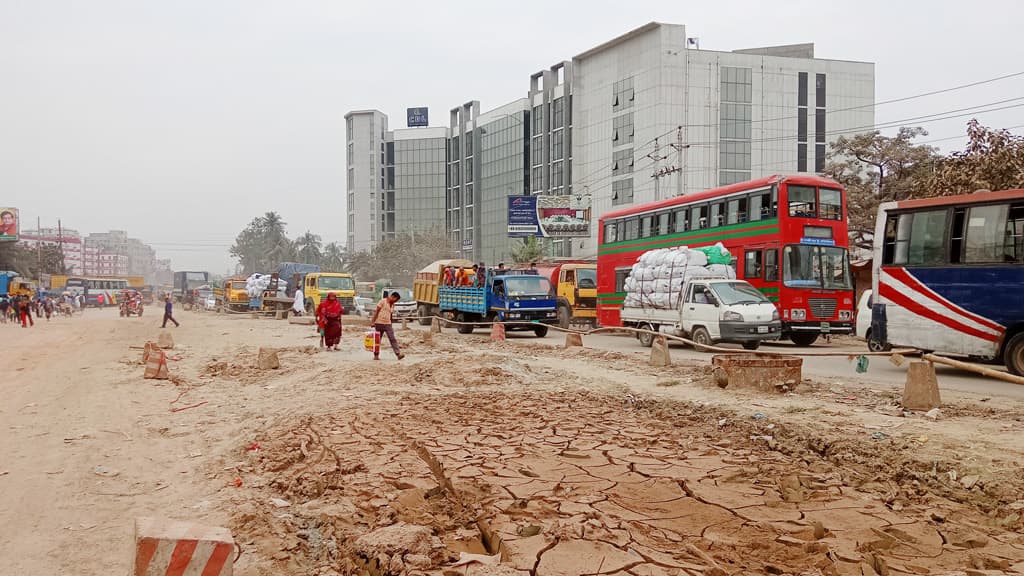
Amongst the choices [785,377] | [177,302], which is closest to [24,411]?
[785,377]

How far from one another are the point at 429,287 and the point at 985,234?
20.8 metres

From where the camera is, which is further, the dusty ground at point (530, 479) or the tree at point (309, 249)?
the tree at point (309, 249)

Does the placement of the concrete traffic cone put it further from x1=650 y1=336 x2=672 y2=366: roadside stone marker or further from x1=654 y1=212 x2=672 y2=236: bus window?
x1=650 y1=336 x2=672 y2=366: roadside stone marker

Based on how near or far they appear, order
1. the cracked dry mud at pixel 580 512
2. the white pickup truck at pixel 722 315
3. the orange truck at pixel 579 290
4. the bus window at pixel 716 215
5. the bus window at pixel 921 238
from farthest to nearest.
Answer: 1. the orange truck at pixel 579 290
2. the bus window at pixel 716 215
3. the white pickup truck at pixel 722 315
4. the bus window at pixel 921 238
5. the cracked dry mud at pixel 580 512

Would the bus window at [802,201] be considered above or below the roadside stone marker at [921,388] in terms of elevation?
above

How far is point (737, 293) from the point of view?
15.4 meters

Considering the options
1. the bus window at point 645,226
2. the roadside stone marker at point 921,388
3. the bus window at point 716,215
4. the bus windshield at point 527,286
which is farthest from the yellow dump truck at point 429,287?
the roadside stone marker at point 921,388

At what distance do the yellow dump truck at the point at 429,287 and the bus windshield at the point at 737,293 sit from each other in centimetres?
1290

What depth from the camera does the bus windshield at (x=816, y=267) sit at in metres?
16.9

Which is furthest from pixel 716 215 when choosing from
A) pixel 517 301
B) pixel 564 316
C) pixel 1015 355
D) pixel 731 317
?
pixel 1015 355

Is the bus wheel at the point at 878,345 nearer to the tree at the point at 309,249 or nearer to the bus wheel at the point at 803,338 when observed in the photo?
the bus wheel at the point at 803,338

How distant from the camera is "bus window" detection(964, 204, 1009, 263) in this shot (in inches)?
434

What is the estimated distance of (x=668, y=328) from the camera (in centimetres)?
1705

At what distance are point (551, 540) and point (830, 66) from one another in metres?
66.3
